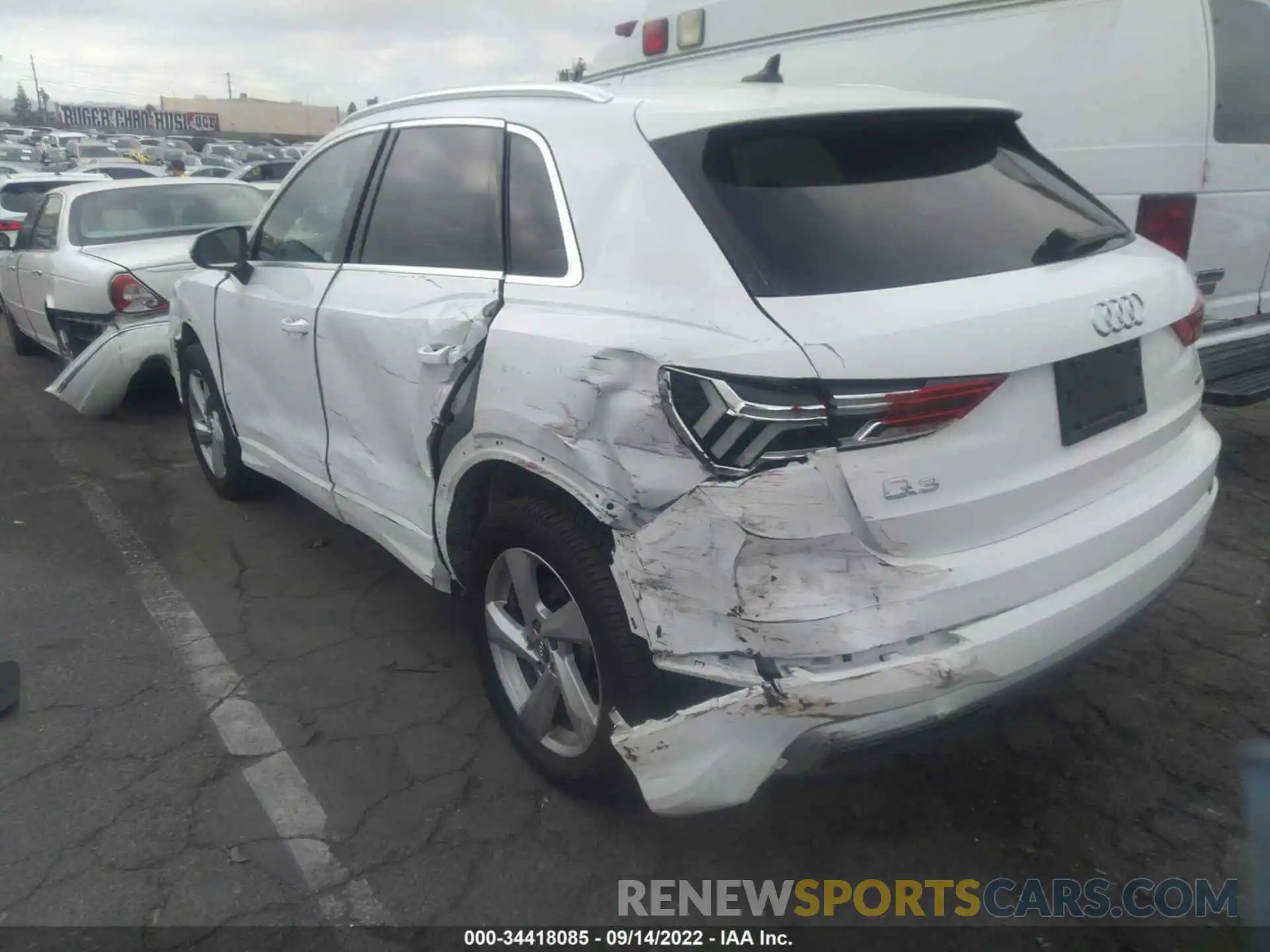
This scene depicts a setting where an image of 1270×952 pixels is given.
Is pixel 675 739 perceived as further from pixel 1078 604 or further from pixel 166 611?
pixel 166 611

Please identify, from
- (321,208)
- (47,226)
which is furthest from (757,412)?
(47,226)

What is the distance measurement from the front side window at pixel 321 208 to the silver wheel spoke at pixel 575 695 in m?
1.76

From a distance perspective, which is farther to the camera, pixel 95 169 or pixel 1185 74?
pixel 95 169

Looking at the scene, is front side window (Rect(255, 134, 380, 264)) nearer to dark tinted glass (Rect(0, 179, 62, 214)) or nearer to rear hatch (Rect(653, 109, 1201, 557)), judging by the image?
rear hatch (Rect(653, 109, 1201, 557))

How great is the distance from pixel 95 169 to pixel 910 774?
2085cm

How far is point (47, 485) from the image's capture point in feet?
18.6

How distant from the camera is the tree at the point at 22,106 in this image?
83.1m

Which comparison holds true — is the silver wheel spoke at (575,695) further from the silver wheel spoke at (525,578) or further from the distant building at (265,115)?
the distant building at (265,115)

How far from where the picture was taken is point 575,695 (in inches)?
104

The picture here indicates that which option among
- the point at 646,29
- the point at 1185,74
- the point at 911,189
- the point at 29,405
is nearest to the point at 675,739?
the point at 911,189

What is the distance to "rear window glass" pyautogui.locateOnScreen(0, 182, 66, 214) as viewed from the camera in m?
12.7

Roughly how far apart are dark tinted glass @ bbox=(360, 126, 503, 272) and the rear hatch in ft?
2.32

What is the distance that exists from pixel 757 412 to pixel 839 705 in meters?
0.61

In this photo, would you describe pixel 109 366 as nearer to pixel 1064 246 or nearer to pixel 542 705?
pixel 542 705
